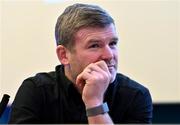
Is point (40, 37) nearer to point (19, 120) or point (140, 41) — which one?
point (140, 41)

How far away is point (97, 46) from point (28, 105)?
0.38 meters

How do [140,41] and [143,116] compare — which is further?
[140,41]

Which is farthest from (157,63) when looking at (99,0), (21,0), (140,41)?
(21,0)

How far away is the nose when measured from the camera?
138 cm

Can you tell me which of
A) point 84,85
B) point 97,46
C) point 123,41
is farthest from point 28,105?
point 123,41

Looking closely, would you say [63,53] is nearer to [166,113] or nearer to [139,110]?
[139,110]

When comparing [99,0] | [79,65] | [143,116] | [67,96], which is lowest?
[143,116]

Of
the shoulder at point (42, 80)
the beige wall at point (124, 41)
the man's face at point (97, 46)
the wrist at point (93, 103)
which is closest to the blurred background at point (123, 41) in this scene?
the beige wall at point (124, 41)

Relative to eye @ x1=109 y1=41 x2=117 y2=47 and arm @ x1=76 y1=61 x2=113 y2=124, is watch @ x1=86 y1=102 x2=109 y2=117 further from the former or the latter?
eye @ x1=109 y1=41 x2=117 y2=47

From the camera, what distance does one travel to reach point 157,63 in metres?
2.55

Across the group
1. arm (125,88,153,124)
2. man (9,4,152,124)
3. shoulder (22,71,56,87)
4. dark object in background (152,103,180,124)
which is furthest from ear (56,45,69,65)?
dark object in background (152,103,180,124)

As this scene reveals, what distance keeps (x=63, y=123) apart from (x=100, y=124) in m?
0.26

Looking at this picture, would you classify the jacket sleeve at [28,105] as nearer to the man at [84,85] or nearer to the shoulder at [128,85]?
the man at [84,85]

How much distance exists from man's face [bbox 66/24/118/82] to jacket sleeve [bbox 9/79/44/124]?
0.79 feet
